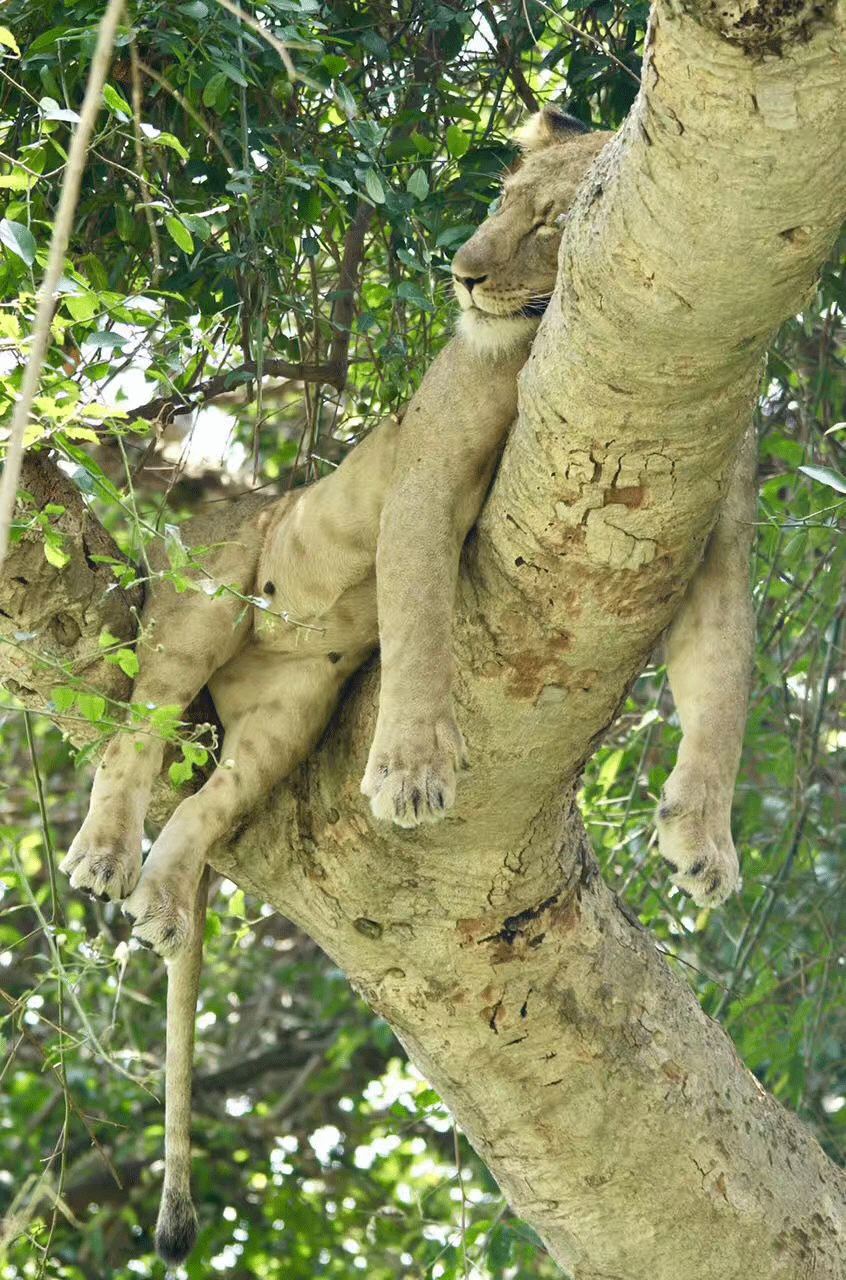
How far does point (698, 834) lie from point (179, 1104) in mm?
1430

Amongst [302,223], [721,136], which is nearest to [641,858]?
[302,223]

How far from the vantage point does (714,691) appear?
303cm

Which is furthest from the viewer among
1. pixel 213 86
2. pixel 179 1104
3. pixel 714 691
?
pixel 179 1104

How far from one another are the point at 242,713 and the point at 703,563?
39.2 inches

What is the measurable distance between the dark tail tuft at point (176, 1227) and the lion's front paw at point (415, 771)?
4.84 feet

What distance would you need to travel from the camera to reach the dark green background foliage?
3.16m

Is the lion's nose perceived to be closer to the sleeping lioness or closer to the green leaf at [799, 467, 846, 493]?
the sleeping lioness

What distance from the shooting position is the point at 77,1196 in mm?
6461

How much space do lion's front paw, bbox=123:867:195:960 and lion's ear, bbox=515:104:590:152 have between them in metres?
1.62

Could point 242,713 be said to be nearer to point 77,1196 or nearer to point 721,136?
point 721,136

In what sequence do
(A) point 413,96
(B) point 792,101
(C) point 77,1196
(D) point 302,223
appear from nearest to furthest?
(B) point 792,101, (D) point 302,223, (A) point 413,96, (C) point 77,1196

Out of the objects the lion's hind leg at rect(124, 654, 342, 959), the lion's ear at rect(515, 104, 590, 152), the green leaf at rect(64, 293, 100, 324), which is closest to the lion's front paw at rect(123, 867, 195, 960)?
the lion's hind leg at rect(124, 654, 342, 959)

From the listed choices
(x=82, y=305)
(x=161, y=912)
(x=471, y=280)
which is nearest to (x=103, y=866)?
(x=161, y=912)

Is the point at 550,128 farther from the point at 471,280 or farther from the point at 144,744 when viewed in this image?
the point at 144,744
